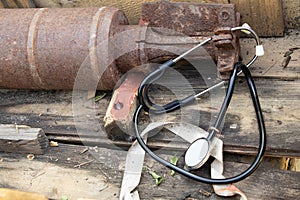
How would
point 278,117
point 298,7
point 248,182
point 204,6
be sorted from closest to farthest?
point 248,182, point 278,117, point 204,6, point 298,7

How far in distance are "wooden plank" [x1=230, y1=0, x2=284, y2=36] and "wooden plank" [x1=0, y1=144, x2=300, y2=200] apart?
0.50 metres

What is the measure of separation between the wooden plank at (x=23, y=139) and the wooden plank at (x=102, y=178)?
3 cm

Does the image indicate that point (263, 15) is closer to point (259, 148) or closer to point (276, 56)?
point (276, 56)

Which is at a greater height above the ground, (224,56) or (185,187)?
(224,56)

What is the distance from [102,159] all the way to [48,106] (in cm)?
34

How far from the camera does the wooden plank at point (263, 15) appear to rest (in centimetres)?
162

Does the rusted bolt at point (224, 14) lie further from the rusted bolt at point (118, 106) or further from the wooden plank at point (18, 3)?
the wooden plank at point (18, 3)

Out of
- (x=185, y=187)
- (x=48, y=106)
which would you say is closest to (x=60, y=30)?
(x=48, y=106)

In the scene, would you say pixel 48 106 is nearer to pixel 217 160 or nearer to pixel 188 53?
pixel 188 53

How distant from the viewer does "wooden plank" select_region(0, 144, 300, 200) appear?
49.8 inches

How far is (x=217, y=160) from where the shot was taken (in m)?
1.33

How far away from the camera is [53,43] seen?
5.13ft

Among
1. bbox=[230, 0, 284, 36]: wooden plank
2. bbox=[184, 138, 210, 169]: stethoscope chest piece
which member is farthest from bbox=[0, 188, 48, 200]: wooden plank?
bbox=[230, 0, 284, 36]: wooden plank

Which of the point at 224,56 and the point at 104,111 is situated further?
the point at 104,111
